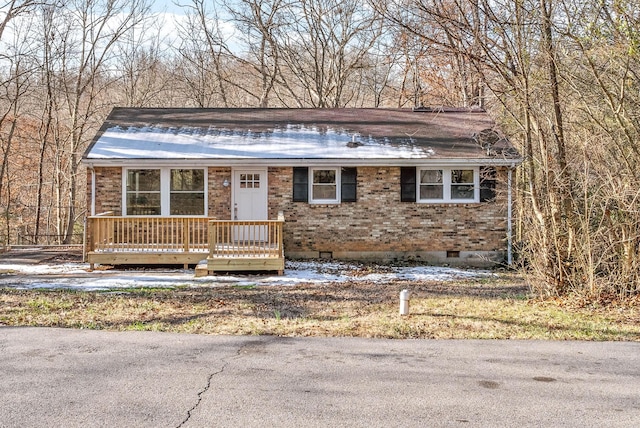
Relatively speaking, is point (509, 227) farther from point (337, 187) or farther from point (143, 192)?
point (143, 192)

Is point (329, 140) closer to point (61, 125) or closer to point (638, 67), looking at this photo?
point (638, 67)

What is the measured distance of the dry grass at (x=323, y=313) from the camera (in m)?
7.70

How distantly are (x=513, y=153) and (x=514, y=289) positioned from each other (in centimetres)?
462

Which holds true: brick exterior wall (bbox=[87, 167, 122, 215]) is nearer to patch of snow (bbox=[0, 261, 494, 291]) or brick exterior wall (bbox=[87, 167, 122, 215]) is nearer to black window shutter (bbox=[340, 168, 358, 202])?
patch of snow (bbox=[0, 261, 494, 291])

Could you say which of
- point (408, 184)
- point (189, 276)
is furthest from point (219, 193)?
point (408, 184)

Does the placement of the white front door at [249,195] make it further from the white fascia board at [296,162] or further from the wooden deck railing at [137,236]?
the wooden deck railing at [137,236]

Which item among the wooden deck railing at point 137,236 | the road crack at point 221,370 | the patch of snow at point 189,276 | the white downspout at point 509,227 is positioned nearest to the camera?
the road crack at point 221,370

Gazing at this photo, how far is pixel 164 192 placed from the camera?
15.3m

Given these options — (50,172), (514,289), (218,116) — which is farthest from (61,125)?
(514,289)

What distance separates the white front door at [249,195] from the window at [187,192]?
3.00ft

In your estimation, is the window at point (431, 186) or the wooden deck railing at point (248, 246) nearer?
the wooden deck railing at point (248, 246)

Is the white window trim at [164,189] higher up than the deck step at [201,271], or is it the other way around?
the white window trim at [164,189]

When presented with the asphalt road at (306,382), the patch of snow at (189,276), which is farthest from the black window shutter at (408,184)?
the asphalt road at (306,382)

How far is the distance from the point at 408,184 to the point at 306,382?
10.7 metres
